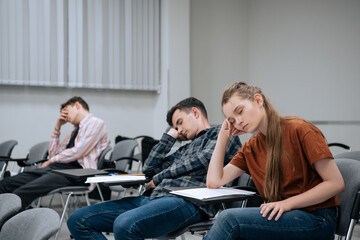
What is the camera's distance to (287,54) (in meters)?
6.48

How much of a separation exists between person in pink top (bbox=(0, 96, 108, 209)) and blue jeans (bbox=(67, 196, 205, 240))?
1.24 meters

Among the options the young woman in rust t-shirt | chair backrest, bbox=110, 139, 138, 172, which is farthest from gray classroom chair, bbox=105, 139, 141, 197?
the young woman in rust t-shirt

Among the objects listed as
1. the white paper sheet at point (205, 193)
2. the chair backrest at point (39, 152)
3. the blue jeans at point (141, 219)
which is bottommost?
the chair backrest at point (39, 152)

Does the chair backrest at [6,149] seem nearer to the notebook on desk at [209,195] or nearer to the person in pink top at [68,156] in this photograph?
the person in pink top at [68,156]

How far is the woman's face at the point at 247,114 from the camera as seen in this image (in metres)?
1.75

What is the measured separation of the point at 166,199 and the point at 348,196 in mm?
840

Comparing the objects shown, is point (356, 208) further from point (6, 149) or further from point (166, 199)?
point (6, 149)

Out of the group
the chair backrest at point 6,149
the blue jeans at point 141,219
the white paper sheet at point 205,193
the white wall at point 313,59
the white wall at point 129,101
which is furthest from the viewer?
the white wall at point 129,101

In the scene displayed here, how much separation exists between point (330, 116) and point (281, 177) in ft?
14.5

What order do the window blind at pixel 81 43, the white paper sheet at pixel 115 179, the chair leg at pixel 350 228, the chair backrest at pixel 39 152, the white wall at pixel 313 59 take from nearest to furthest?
the chair leg at pixel 350 228 < the white paper sheet at pixel 115 179 < the chair backrest at pixel 39 152 < the white wall at pixel 313 59 < the window blind at pixel 81 43

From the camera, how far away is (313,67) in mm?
6004

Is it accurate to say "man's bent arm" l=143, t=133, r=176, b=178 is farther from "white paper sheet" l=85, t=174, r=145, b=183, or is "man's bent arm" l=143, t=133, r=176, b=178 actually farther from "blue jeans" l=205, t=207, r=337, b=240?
"blue jeans" l=205, t=207, r=337, b=240

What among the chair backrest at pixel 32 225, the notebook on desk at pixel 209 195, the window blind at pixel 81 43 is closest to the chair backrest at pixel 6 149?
the window blind at pixel 81 43

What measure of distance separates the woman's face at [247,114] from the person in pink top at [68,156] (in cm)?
201
